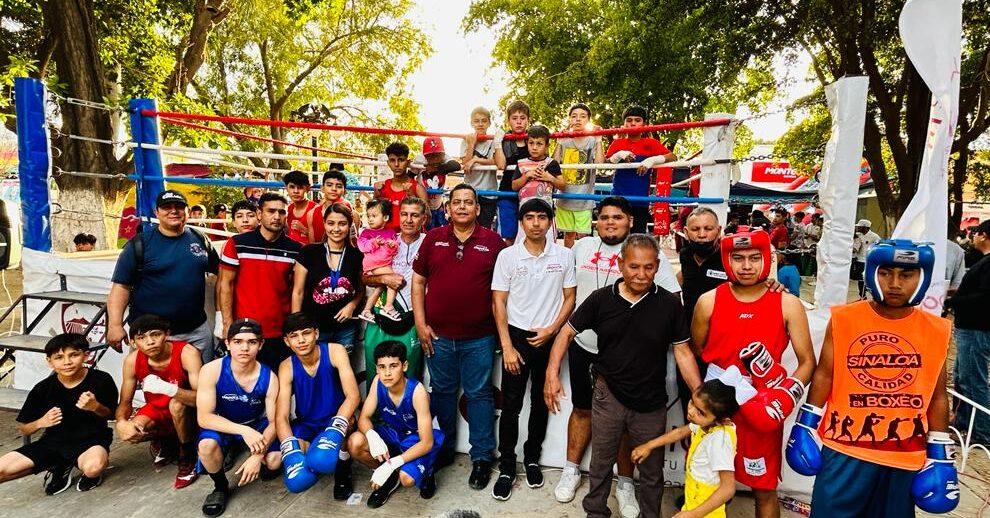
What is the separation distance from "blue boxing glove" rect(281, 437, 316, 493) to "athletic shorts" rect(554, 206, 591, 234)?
266 cm

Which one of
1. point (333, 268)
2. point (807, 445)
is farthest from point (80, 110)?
point (807, 445)

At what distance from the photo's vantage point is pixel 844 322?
2.31m

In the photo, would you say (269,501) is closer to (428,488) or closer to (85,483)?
(428,488)

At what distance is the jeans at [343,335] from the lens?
362cm

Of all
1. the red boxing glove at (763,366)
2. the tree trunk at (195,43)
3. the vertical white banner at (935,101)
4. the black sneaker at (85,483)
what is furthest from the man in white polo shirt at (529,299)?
the tree trunk at (195,43)

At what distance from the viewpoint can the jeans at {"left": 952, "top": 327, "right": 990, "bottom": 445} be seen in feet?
13.3

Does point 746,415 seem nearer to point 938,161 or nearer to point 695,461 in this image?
point 695,461

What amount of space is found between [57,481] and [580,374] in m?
3.29

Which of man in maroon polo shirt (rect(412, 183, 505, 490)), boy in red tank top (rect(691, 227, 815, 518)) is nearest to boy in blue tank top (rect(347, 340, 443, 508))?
man in maroon polo shirt (rect(412, 183, 505, 490))

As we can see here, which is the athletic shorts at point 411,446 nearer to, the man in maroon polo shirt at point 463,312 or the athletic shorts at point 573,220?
the man in maroon polo shirt at point 463,312

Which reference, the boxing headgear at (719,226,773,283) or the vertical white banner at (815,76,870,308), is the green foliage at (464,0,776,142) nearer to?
the vertical white banner at (815,76,870,308)

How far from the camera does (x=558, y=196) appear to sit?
164 inches

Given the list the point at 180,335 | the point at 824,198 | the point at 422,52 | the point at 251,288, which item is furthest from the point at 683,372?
the point at 422,52

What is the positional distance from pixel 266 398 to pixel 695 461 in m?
2.54
